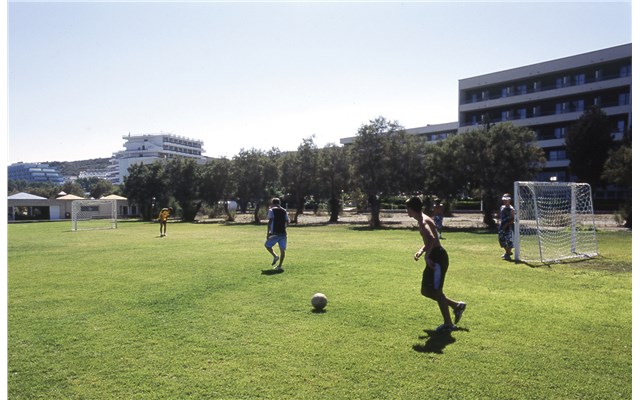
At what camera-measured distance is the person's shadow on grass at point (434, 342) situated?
562 centimetres

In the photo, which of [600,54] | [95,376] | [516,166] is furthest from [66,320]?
[600,54]

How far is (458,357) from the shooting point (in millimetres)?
5387

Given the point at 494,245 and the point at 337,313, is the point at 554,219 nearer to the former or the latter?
the point at 494,245

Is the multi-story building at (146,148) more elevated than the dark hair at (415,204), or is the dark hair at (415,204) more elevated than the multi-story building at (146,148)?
the multi-story building at (146,148)

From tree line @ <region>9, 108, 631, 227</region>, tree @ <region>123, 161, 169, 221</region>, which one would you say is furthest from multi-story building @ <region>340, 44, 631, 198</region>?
tree @ <region>123, 161, 169, 221</region>

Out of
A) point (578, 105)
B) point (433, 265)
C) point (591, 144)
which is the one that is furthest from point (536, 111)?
point (433, 265)

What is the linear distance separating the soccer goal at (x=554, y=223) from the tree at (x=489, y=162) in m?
5.87

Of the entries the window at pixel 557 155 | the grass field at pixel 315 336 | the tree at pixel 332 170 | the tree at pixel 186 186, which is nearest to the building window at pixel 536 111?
the window at pixel 557 155

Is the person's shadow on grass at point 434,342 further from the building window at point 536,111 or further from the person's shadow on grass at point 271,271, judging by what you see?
the building window at point 536,111

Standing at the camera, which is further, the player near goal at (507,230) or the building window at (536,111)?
the building window at (536,111)

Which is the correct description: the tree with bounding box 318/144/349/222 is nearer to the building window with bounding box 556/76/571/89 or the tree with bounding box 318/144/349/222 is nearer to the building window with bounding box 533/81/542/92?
the building window with bounding box 533/81/542/92

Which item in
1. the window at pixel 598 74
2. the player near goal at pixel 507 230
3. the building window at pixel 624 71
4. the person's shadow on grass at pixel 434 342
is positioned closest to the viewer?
the person's shadow on grass at pixel 434 342

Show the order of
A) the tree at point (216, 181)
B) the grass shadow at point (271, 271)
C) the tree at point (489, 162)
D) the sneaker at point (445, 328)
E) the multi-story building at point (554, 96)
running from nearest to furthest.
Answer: the sneaker at point (445, 328), the grass shadow at point (271, 271), the tree at point (489, 162), the tree at point (216, 181), the multi-story building at point (554, 96)

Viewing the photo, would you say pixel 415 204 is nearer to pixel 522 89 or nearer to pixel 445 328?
pixel 445 328
